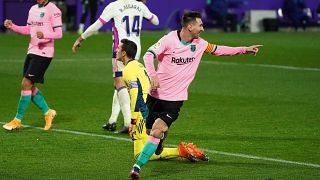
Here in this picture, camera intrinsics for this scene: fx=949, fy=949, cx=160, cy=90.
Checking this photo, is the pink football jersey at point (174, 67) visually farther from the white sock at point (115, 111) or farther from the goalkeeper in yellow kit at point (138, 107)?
the white sock at point (115, 111)

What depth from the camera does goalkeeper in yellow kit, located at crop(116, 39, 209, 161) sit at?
12156mm

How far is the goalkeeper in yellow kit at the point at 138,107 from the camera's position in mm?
12156

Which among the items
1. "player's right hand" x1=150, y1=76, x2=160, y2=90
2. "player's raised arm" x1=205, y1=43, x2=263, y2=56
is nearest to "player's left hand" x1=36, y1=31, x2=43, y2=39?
"player's raised arm" x1=205, y1=43, x2=263, y2=56

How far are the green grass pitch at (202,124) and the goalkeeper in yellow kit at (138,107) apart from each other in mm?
137

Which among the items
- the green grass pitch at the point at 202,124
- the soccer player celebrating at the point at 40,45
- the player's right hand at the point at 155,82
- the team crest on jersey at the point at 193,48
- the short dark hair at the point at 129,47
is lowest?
the green grass pitch at the point at 202,124

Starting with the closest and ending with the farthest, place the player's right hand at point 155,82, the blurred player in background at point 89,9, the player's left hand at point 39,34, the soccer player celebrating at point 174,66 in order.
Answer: the player's right hand at point 155,82 → the soccer player celebrating at point 174,66 → the player's left hand at point 39,34 → the blurred player in background at point 89,9

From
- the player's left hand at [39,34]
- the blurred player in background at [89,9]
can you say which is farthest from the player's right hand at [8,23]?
the blurred player in background at [89,9]

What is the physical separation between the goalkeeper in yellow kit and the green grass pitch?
137 millimetres

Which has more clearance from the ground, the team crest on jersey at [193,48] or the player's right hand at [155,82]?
the team crest on jersey at [193,48]

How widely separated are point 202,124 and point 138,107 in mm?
3887

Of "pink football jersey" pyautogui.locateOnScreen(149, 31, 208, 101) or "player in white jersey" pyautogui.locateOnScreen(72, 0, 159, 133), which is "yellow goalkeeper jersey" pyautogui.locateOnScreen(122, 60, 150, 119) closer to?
"pink football jersey" pyautogui.locateOnScreen(149, 31, 208, 101)

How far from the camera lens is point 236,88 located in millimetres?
21422

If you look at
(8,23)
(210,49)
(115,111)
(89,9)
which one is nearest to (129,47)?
(210,49)

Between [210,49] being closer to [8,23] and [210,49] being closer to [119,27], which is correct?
[119,27]
